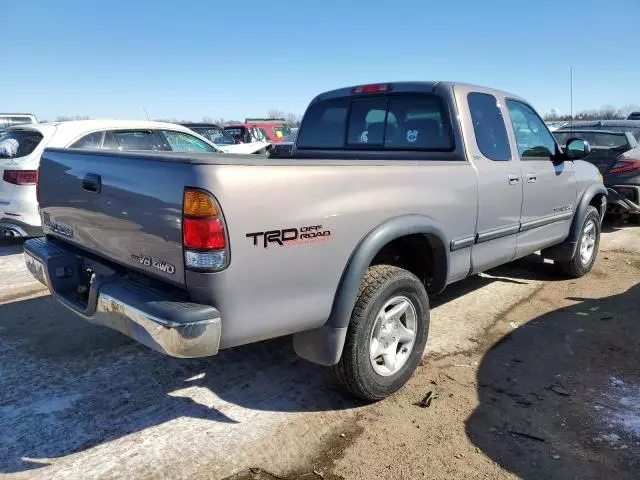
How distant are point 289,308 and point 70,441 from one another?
1.38 m

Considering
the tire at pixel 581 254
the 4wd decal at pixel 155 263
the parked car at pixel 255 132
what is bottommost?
the tire at pixel 581 254

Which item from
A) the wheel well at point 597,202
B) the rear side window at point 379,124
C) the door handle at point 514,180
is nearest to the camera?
the rear side window at point 379,124

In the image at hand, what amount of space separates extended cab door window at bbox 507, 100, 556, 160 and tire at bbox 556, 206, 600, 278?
3.56ft

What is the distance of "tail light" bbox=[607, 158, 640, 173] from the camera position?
26.1 feet

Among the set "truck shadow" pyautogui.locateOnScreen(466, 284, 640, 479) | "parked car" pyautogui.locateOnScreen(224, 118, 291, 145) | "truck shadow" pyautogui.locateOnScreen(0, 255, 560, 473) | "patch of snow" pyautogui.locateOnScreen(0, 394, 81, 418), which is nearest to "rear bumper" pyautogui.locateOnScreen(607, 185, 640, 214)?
"truck shadow" pyautogui.locateOnScreen(466, 284, 640, 479)

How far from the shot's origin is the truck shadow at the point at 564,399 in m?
2.66

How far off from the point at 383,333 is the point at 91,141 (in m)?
5.16

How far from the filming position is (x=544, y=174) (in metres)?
4.61

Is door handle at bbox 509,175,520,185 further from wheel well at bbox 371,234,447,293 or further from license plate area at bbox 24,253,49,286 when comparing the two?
license plate area at bbox 24,253,49,286

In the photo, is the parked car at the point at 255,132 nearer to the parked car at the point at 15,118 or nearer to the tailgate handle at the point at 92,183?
the parked car at the point at 15,118

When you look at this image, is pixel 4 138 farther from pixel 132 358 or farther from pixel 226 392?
pixel 226 392

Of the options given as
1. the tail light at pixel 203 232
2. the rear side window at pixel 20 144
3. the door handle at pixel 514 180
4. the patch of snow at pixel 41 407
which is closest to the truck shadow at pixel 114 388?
the patch of snow at pixel 41 407

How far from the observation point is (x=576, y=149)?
489 cm

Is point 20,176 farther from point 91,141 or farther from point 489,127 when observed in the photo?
point 489,127
